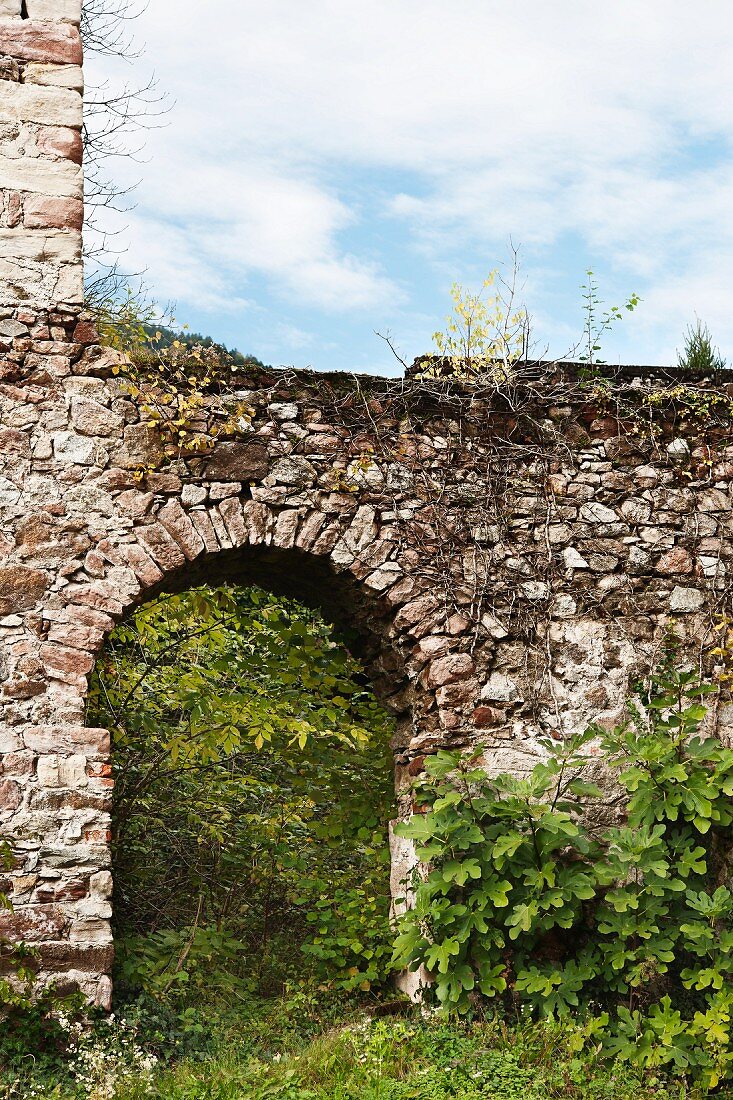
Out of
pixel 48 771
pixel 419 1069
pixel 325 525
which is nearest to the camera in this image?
pixel 419 1069

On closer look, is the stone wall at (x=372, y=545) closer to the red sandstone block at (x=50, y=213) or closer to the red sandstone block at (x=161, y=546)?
the red sandstone block at (x=161, y=546)

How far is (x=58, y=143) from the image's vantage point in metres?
4.85

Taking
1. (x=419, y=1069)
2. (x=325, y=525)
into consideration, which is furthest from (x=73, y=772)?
(x=419, y=1069)

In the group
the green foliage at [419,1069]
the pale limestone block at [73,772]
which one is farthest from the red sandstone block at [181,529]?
the green foliage at [419,1069]

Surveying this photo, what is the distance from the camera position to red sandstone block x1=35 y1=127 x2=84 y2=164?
15.9 ft

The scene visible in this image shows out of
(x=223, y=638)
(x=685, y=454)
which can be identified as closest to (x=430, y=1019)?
(x=223, y=638)

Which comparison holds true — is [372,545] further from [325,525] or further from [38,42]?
[38,42]

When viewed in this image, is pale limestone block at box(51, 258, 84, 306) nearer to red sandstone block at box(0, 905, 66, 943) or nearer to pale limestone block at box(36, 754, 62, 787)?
pale limestone block at box(36, 754, 62, 787)

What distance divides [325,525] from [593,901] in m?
2.26

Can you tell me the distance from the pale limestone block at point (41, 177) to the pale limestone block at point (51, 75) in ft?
1.27

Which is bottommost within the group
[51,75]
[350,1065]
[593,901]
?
[350,1065]

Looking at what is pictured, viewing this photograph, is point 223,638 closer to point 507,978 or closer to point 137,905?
point 137,905

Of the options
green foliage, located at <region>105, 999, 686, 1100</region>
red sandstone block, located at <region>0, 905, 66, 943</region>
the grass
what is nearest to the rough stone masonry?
red sandstone block, located at <region>0, 905, 66, 943</region>

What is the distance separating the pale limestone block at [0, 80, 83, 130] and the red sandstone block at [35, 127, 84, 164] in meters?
0.03
